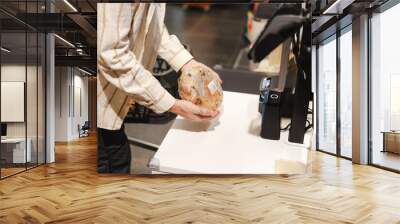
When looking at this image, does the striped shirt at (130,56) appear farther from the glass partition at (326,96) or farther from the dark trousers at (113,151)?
the glass partition at (326,96)

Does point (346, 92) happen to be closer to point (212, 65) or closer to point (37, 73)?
point (212, 65)

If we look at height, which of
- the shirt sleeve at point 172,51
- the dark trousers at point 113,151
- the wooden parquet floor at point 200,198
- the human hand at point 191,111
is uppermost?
the shirt sleeve at point 172,51

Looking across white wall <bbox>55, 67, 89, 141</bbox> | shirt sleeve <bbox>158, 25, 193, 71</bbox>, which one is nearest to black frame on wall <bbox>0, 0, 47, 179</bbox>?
shirt sleeve <bbox>158, 25, 193, 71</bbox>

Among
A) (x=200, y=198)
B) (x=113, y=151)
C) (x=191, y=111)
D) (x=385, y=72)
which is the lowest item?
(x=200, y=198)

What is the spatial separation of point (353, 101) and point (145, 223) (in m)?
5.43

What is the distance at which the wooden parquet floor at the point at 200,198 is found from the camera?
3514 millimetres

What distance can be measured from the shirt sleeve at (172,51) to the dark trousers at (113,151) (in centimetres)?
126

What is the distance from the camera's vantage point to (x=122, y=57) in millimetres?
5383

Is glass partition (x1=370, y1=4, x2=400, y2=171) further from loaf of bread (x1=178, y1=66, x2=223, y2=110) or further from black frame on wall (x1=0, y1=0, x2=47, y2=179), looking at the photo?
black frame on wall (x1=0, y1=0, x2=47, y2=179)

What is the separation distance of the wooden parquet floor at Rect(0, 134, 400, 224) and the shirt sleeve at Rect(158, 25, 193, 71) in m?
1.77

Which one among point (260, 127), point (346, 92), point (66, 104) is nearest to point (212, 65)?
point (260, 127)

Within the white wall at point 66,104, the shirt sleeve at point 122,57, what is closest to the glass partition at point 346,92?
the shirt sleeve at point 122,57

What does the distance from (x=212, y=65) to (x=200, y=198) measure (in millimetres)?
2133

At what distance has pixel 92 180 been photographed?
17.9 feet
